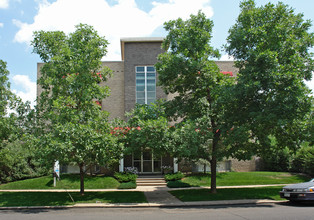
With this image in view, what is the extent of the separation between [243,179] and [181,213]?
11.4 m

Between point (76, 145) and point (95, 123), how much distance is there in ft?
5.06

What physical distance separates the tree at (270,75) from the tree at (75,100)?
241 inches

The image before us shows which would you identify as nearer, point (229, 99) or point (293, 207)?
point (293, 207)

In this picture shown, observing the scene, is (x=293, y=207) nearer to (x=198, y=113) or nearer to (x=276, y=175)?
(x=198, y=113)

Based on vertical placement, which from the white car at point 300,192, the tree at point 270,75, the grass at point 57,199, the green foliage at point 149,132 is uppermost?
the tree at point 270,75

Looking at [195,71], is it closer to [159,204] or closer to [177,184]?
[159,204]

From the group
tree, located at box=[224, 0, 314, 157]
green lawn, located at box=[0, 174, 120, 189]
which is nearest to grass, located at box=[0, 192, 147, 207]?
green lawn, located at box=[0, 174, 120, 189]

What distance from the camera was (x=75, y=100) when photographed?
1334 centimetres

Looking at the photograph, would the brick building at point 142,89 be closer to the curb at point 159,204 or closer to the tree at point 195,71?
the tree at point 195,71

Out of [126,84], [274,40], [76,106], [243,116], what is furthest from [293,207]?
[126,84]

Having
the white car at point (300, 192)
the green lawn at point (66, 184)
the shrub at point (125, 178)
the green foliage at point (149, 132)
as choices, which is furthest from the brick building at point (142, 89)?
the white car at point (300, 192)

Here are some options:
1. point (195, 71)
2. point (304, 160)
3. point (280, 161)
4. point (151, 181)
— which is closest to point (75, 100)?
point (195, 71)

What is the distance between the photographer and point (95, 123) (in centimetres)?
1302

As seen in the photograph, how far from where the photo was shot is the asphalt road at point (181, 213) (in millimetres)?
9641
